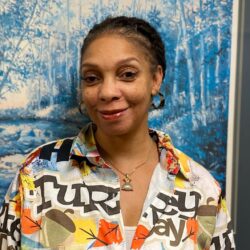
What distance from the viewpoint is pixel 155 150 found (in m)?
1.10

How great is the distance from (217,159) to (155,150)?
256mm

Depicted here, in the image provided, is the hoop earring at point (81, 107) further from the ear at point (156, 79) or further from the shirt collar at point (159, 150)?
the ear at point (156, 79)

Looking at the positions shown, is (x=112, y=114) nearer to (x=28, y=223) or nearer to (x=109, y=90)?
(x=109, y=90)

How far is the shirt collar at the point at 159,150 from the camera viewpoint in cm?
97

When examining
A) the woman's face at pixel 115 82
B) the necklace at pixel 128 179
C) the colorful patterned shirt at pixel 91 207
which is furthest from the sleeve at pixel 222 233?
the woman's face at pixel 115 82

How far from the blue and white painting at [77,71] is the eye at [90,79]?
0.51 feet

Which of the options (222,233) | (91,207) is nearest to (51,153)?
(91,207)

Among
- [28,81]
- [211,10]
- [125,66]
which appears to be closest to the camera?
[125,66]

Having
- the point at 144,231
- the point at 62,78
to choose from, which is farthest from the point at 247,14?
the point at 144,231

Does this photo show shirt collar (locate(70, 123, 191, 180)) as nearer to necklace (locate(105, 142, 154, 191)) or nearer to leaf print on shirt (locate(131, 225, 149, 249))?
necklace (locate(105, 142, 154, 191))

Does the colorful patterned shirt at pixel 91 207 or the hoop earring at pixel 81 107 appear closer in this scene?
the colorful patterned shirt at pixel 91 207

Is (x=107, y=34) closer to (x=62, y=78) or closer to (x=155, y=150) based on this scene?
(x=62, y=78)

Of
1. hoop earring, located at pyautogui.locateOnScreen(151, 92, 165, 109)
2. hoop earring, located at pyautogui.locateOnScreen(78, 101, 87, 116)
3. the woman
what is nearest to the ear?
the woman

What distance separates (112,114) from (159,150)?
23cm
